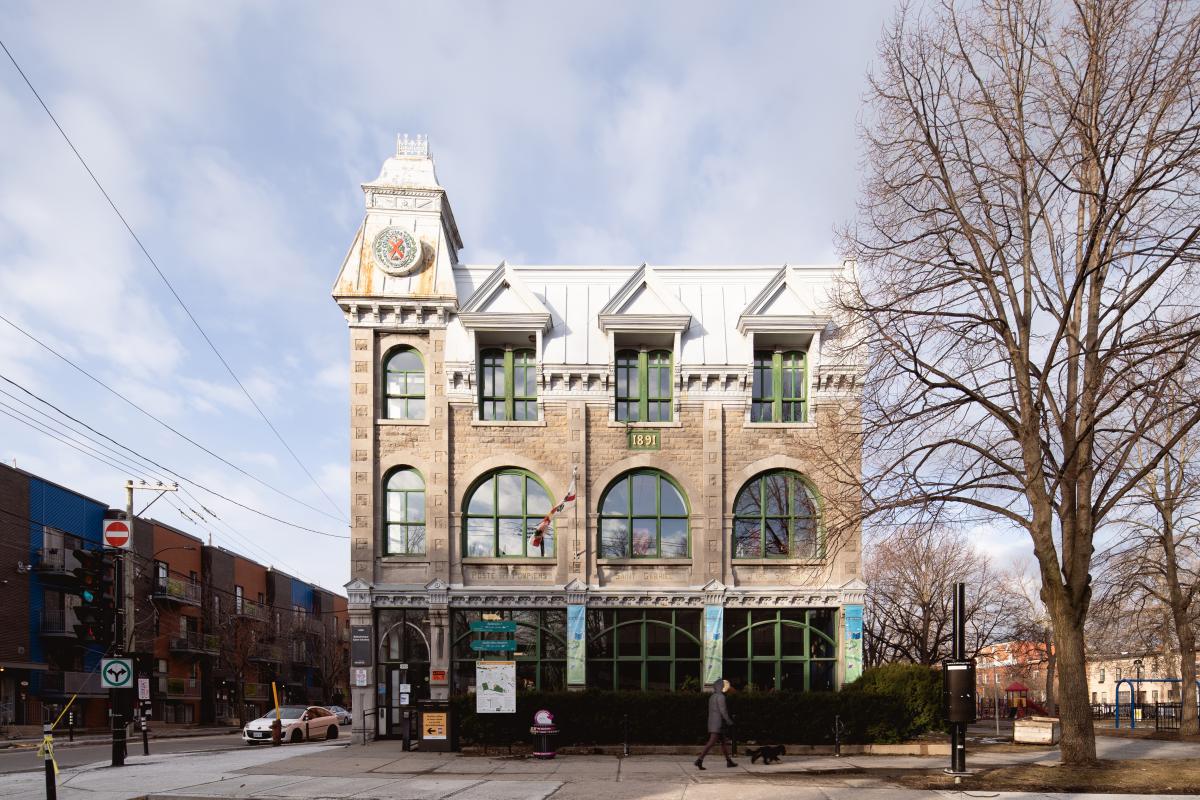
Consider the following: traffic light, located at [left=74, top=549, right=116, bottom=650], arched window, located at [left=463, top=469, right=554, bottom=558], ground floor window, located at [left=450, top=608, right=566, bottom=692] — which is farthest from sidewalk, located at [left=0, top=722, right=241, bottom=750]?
traffic light, located at [left=74, top=549, right=116, bottom=650]

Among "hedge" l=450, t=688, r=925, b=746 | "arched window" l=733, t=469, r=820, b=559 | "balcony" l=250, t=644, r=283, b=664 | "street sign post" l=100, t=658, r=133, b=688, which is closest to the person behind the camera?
"street sign post" l=100, t=658, r=133, b=688

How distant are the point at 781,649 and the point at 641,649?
388cm

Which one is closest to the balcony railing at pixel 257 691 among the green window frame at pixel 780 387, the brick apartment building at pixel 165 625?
the brick apartment building at pixel 165 625

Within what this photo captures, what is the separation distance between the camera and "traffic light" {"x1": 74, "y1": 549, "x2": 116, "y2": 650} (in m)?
16.5

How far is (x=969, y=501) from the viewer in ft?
58.0

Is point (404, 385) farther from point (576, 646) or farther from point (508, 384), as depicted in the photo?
point (576, 646)

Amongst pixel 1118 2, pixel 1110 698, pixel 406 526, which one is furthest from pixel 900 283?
pixel 1110 698

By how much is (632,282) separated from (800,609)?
10.3 meters

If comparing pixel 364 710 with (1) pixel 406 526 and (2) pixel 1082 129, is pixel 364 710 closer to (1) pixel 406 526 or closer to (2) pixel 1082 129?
(1) pixel 406 526

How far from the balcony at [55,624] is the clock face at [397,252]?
1112 inches

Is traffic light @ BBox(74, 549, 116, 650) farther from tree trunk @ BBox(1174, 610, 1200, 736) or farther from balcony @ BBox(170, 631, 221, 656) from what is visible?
balcony @ BBox(170, 631, 221, 656)

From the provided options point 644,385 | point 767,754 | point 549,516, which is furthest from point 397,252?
point 767,754

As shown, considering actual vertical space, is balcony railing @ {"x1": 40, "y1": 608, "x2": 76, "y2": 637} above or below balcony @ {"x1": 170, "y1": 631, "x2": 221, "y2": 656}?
above

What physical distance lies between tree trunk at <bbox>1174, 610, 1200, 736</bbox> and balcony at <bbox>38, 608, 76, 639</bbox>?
44766 mm
